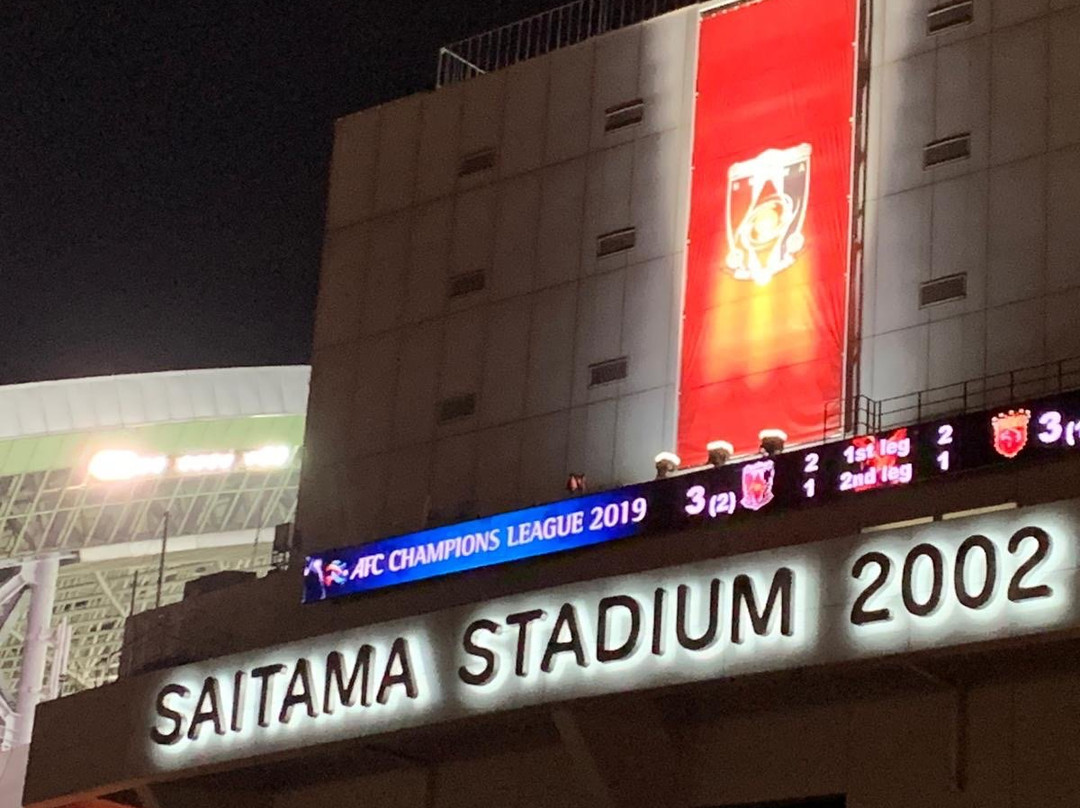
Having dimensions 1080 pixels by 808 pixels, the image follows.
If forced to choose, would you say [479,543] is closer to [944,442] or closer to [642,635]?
[642,635]

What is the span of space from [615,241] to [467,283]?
8.96 feet

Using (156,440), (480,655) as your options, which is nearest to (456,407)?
(480,655)

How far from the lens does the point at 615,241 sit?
3177cm

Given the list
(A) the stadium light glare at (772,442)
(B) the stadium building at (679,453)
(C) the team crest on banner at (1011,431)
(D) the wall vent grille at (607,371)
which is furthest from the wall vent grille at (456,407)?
(C) the team crest on banner at (1011,431)

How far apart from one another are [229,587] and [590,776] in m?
8.35

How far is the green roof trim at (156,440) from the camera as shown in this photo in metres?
61.2

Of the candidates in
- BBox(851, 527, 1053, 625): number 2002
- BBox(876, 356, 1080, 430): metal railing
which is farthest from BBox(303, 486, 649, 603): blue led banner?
BBox(851, 527, 1053, 625): number 2002

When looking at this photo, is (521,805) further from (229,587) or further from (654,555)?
(229,587)

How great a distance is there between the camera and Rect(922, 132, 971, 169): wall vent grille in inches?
1129

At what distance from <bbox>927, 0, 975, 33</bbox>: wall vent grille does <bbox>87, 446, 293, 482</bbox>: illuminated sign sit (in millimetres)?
33968

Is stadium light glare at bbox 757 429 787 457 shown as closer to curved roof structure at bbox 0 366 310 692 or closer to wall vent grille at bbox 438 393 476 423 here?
wall vent grille at bbox 438 393 476 423

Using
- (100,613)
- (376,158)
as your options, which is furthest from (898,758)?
(100,613)

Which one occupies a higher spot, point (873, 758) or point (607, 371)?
point (607, 371)

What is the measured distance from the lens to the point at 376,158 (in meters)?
35.2
